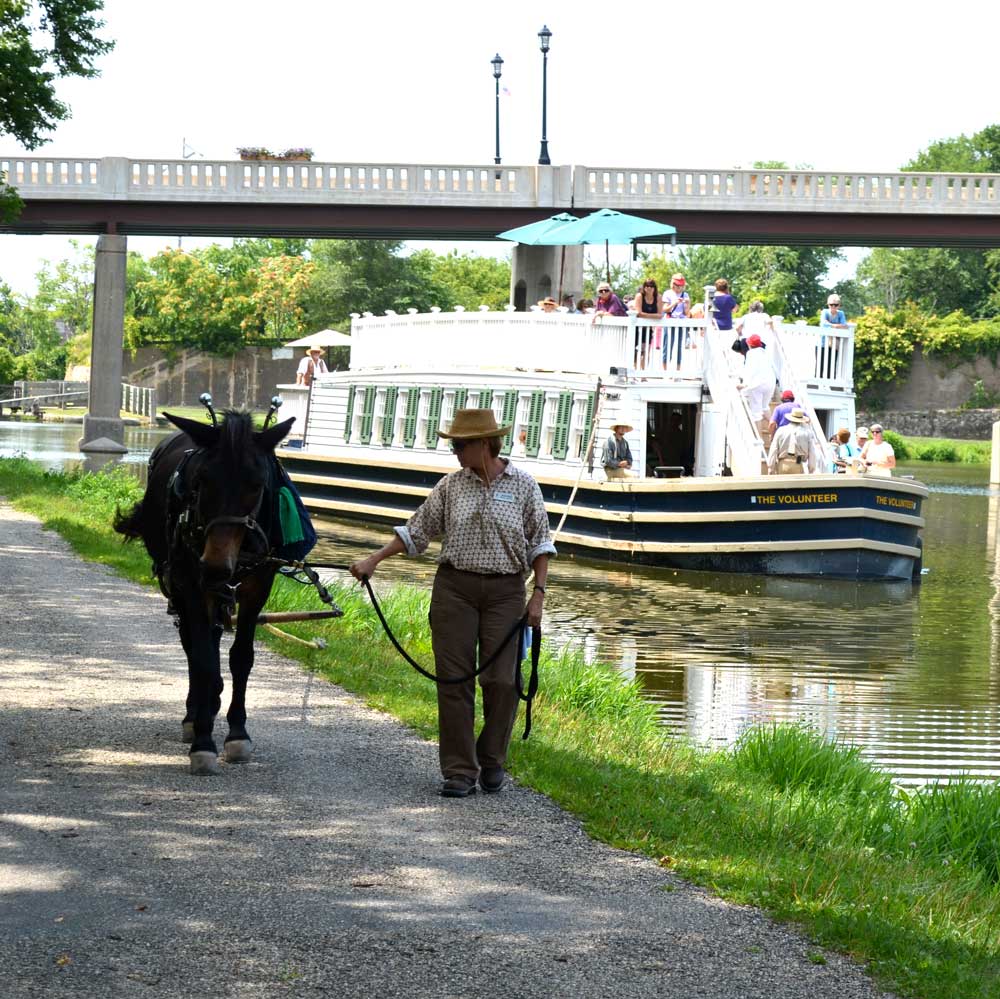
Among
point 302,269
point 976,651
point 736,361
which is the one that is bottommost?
point 976,651

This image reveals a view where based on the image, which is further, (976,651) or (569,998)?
(976,651)

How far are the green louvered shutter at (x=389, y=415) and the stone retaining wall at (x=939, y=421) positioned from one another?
50.6 meters

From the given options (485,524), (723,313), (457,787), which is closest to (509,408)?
(723,313)

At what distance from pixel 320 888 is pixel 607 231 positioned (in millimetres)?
24343

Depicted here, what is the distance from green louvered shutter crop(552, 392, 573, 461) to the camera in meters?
27.9

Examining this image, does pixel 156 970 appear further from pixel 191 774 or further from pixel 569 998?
pixel 191 774

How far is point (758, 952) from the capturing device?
5848 millimetres

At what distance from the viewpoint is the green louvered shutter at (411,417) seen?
3188 cm

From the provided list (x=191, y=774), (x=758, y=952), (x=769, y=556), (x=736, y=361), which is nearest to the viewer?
(x=758, y=952)

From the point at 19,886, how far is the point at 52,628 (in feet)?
22.9

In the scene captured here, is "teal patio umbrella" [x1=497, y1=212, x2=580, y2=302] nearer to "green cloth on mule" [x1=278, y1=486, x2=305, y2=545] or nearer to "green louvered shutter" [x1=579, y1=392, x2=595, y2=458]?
"green louvered shutter" [x1=579, y1=392, x2=595, y2=458]

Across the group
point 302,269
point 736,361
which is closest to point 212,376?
point 302,269

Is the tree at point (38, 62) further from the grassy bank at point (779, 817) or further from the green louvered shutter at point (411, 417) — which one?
the grassy bank at point (779, 817)

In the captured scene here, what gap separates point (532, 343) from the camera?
2941 centimetres
